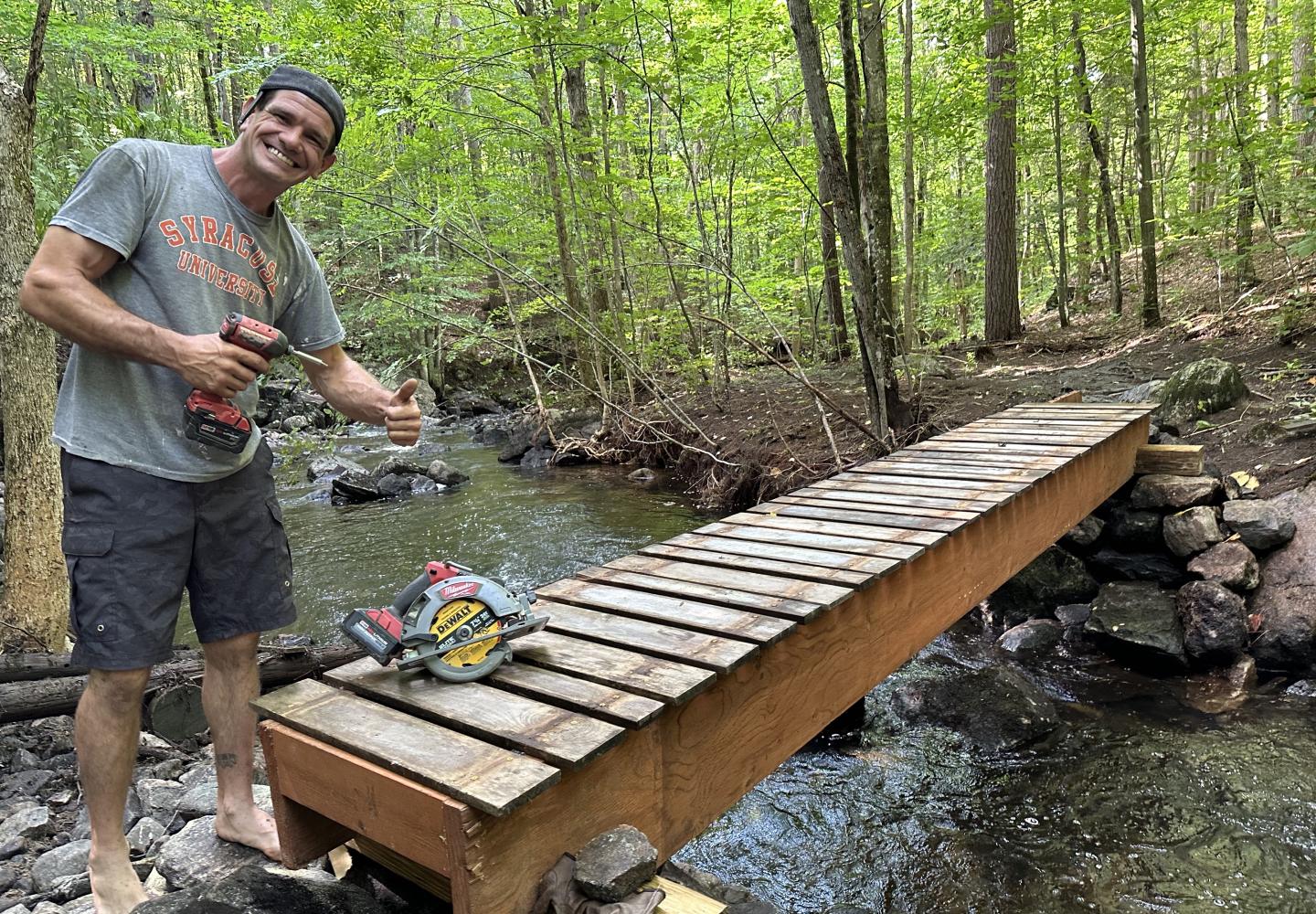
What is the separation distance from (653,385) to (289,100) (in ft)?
24.1

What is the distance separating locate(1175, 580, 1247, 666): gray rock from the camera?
484cm

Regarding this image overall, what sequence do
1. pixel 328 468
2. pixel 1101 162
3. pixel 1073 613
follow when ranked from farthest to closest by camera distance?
pixel 328 468
pixel 1101 162
pixel 1073 613

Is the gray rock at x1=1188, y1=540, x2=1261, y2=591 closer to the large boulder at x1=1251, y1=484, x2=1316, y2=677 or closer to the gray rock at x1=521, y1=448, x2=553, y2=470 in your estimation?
the large boulder at x1=1251, y1=484, x2=1316, y2=677

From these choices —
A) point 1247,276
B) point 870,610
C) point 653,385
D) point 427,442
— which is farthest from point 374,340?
point 870,610

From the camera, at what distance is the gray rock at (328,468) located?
11.9m

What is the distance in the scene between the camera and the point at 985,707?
4492mm

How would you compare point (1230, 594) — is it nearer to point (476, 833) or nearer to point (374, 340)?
point (476, 833)

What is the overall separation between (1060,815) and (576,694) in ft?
9.15

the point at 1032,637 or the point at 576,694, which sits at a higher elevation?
the point at 576,694

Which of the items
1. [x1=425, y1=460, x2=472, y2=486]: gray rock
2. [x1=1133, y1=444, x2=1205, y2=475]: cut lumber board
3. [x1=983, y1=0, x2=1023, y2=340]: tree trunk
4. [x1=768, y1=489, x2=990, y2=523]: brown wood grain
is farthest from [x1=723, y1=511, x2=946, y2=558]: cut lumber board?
[x1=983, y1=0, x2=1023, y2=340]: tree trunk

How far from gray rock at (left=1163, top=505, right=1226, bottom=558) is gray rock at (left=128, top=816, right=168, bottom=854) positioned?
611cm

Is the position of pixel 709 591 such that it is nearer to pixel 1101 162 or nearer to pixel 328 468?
pixel 328 468

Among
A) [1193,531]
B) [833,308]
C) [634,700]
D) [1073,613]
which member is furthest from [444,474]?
[634,700]

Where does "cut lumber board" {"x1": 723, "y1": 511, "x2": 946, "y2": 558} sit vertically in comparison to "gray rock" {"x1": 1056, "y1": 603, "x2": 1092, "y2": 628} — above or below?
above
